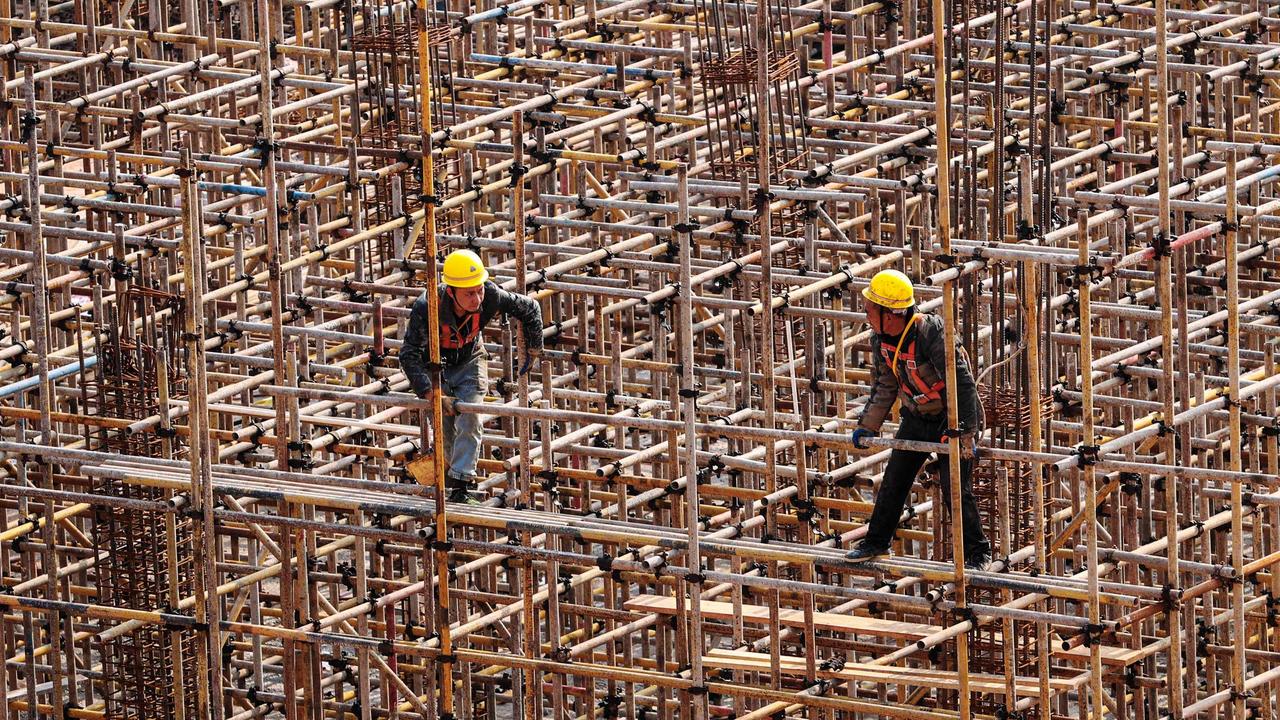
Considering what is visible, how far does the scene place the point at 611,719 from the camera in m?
32.2

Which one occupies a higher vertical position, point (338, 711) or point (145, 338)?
point (145, 338)

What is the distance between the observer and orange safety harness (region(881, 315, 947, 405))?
2770 cm

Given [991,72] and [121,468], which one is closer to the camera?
[121,468]

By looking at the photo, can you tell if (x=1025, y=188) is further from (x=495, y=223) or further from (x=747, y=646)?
(x=495, y=223)

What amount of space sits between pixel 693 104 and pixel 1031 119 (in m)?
10.1

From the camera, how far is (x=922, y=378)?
90.9 ft

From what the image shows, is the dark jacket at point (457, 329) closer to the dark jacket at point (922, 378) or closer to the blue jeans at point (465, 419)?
the blue jeans at point (465, 419)

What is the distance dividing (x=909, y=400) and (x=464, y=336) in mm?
4478

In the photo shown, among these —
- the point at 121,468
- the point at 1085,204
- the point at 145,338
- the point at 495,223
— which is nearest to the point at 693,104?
the point at 495,223

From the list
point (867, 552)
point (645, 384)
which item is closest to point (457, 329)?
point (867, 552)

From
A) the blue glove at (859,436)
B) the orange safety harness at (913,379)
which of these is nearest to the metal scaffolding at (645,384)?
the blue glove at (859,436)

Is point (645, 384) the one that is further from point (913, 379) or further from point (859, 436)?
point (859, 436)

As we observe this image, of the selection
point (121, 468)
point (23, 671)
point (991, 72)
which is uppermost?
point (991, 72)

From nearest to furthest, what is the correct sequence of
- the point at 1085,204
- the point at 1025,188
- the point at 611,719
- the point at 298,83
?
the point at 1025,188 < the point at 611,719 < the point at 1085,204 < the point at 298,83
